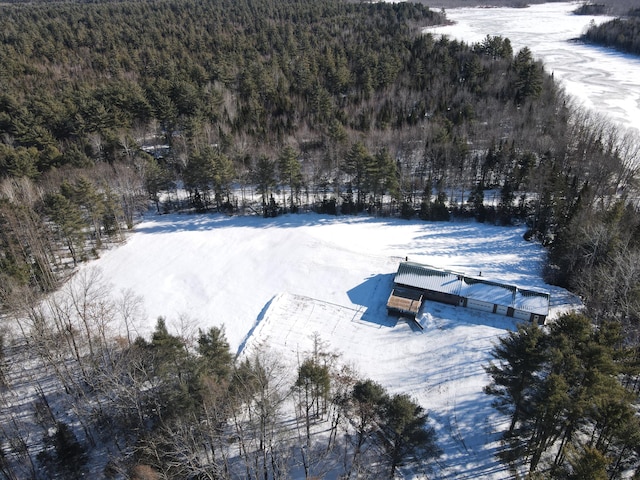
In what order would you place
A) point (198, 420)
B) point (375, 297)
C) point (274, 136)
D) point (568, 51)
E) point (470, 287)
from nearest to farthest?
point (198, 420), point (470, 287), point (375, 297), point (274, 136), point (568, 51)

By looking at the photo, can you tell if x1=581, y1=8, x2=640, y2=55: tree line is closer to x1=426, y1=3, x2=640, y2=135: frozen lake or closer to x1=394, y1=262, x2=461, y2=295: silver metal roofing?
x1=426, y1=3, x2=640, y2=135: frozen lake

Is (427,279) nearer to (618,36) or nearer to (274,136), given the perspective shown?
(274,136)

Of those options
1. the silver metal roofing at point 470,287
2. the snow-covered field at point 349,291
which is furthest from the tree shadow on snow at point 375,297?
the silver metal roofing at point 470,287

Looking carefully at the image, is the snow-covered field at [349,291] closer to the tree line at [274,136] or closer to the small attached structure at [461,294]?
the small attached structure at [461,294]

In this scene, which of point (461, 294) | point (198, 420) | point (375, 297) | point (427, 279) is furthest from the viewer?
point (375, 297)

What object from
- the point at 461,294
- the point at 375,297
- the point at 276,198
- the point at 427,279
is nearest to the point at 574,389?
the point at 461,294

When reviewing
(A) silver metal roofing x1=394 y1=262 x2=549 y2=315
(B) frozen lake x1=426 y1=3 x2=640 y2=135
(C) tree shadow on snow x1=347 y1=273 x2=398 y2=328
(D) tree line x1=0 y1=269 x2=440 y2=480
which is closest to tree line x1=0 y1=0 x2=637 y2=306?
(D) tree line x1=0 y1=269 x2=440 y2=480

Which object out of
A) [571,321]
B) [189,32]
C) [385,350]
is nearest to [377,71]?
[189,32]
